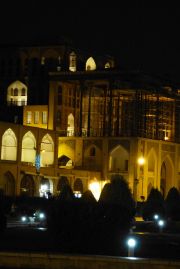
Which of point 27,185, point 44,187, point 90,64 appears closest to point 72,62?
point 90,64

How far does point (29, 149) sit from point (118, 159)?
31.1 feet

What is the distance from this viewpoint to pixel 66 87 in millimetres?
79312

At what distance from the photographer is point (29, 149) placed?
71188 millimetres

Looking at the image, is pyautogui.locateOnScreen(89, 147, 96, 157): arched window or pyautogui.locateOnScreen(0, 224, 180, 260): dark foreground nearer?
pyautogui.locateOnScreen(0, 224, 180, 260): dark foreground

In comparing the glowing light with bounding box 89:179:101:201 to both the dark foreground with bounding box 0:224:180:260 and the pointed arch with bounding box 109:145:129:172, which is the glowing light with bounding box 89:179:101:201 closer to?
the pointed arch with bounding box 109:145:129:172

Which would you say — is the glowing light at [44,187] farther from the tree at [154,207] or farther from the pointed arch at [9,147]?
the tree at [154,207]

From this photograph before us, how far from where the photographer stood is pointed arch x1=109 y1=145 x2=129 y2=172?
74500 millimetres

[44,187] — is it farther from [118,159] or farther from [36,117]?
[36,117]

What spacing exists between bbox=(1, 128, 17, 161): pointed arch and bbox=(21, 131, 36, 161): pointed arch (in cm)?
232

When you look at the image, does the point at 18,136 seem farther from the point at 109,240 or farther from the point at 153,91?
the point at 109,240

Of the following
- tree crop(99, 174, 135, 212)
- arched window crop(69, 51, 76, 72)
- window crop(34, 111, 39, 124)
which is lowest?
tree crop(99, 174, 135, 212)

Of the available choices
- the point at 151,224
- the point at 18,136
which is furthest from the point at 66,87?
the point at 151,224

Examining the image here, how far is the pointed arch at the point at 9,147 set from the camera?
222ft

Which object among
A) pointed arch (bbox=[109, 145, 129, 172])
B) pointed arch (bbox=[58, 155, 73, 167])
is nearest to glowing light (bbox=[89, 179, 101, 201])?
pointed arch (bbox=[109, 145, 129, 172])
